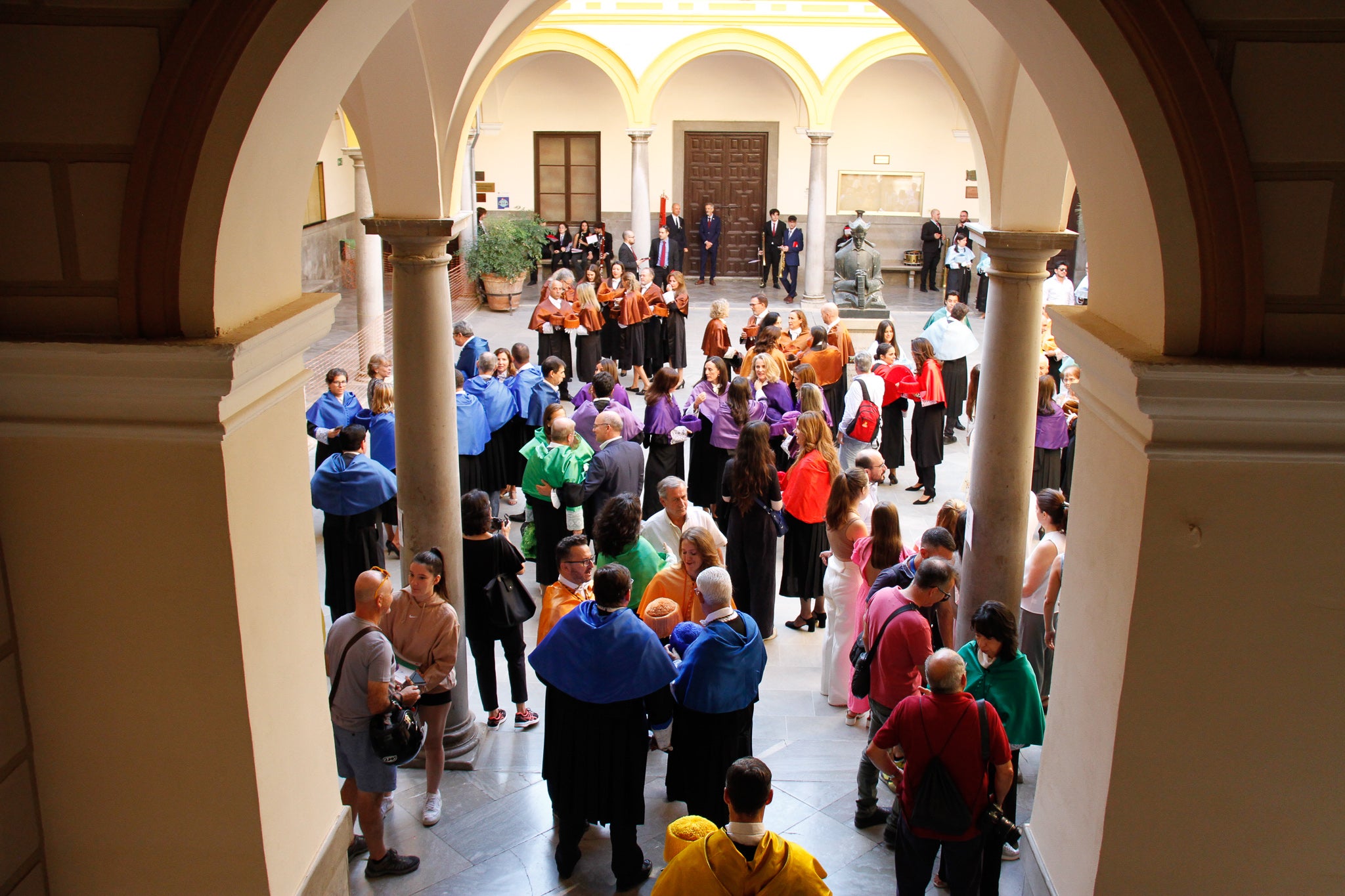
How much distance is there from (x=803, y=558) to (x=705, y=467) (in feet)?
5.09

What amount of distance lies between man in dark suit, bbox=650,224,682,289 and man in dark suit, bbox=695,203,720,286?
1.82m

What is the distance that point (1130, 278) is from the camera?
10.7 ft

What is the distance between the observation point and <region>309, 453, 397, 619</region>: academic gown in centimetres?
702

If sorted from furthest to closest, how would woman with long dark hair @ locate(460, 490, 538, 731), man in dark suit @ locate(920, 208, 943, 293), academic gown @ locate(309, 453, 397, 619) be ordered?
man in dark suit @ locate(920, 208, 943, 293) < academic gown @ locate(309, 453, 397, 619) < woman with long dark hair @ locate(460, 490, 538, 731)

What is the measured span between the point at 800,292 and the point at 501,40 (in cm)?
1539

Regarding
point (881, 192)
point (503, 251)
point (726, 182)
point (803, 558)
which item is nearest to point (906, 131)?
point (881, 192)

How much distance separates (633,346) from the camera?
535 inches

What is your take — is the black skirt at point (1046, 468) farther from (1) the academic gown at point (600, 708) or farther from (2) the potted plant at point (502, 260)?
(2) the potted plant at point (502, 260)

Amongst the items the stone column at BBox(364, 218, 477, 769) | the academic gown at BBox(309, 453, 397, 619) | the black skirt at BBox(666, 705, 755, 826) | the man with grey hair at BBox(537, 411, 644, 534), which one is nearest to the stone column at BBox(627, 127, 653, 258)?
the man with grey hair at BBox(537, 411, 644, 534)

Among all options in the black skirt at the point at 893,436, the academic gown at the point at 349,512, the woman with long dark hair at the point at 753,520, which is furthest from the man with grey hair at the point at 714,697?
the black skirt at the point at 893,436

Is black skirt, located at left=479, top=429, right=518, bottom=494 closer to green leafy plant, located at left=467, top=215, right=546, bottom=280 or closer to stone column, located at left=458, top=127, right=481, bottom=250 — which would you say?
green leafy plant, located at left=467, top=215, right=546, bottom=280

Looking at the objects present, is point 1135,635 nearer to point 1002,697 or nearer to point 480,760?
point 1002,697

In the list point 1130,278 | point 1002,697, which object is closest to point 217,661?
point 1130,278

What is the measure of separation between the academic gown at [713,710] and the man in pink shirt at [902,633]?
0.53 meters
